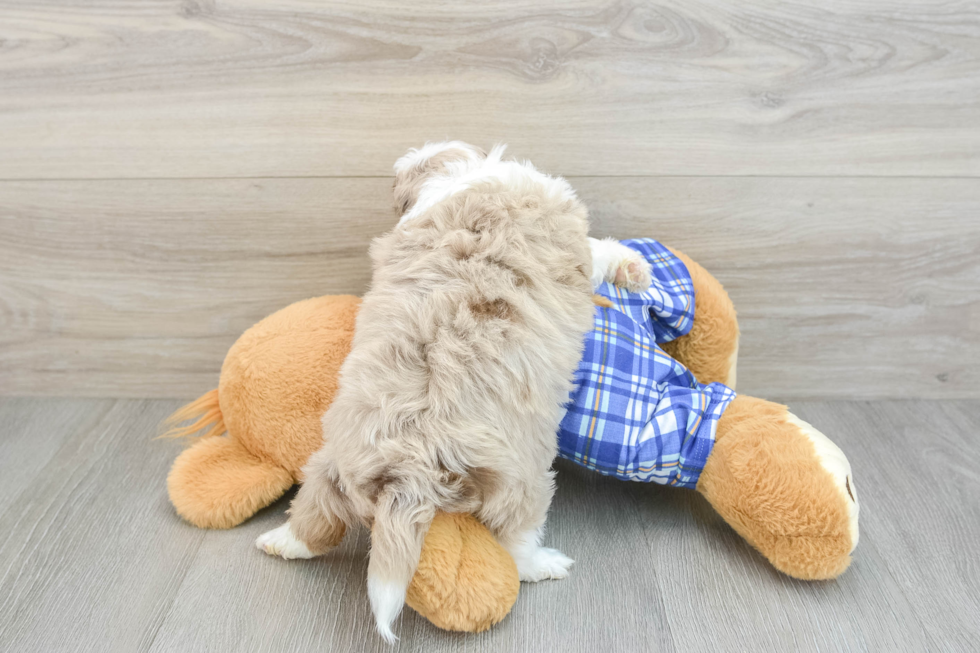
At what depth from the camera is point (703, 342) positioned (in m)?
0.92

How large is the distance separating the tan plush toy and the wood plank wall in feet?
0.51

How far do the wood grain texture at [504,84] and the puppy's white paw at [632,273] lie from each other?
0.20m

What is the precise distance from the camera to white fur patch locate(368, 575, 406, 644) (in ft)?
1.98

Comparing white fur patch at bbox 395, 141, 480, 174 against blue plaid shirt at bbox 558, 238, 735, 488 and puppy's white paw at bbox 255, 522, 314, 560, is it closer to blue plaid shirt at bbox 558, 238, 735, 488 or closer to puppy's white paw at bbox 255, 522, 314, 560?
blue plaid shirt at bbox 558, 238, 735, 488

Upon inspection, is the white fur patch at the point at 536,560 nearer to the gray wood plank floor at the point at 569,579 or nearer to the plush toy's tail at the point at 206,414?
the gray wood plank floor at the point at 569,579

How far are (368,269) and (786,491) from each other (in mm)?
674

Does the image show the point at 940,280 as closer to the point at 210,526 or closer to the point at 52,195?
the point at 210,526

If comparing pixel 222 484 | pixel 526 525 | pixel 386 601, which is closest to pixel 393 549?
pixel 386 601

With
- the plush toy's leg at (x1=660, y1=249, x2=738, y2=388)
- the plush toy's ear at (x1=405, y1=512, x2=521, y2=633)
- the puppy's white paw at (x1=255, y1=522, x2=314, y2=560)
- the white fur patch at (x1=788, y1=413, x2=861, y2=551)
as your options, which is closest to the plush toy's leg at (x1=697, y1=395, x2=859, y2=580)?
the white fur patch at (x1=788, y1=413, x2=861, y2=551)

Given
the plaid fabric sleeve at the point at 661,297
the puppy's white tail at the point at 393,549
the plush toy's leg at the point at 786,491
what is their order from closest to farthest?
the puppy's white tail at the point at 393,549, the plush toy's leg at the point at 786,491, the plaid fabric sleeve at the point at 661,297

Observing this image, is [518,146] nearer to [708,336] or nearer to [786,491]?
[708,336]

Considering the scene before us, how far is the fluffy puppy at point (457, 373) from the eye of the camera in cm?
62

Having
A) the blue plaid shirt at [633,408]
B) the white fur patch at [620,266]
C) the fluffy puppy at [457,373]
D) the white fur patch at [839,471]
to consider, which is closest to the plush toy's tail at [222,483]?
the fluffy puppy at [457,373]

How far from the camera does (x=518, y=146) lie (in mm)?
939
